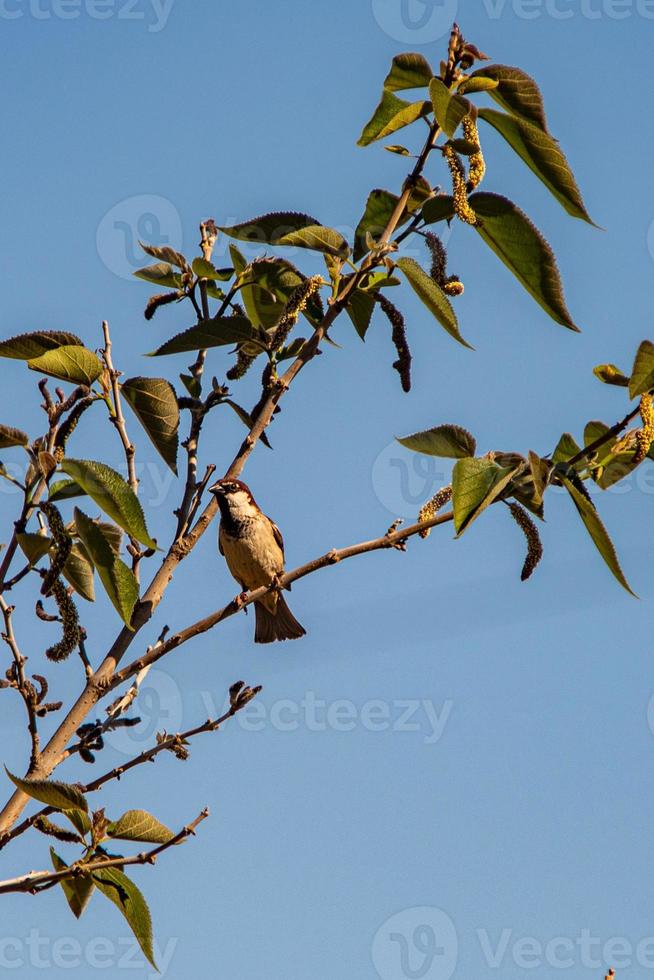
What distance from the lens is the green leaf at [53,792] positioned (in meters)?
2.10

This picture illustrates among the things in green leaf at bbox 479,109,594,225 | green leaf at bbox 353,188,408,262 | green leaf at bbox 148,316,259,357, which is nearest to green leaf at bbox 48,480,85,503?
green leaf at bbox 148,316,259,357

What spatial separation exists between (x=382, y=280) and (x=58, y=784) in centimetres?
136

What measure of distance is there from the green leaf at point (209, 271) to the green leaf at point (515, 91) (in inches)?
29.5

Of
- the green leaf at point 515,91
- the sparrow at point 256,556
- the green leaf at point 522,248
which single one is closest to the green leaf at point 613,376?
the green leaf at point 522,248

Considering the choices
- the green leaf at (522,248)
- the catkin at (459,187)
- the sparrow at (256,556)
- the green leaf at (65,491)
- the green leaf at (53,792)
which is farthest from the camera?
the sparrow at (256,556)

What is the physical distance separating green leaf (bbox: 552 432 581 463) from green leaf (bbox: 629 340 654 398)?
15 centimetres

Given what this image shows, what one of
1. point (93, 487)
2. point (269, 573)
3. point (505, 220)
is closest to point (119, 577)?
point (93, 487)

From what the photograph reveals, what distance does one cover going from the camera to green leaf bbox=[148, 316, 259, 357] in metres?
2.73

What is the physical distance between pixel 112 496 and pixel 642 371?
105cm

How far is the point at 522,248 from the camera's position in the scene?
2623 millimetres

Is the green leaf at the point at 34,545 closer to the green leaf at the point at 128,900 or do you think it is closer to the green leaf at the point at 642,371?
the green leaf at the point at 128,900

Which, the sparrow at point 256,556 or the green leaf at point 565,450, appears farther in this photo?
the sparrow at point 256,556

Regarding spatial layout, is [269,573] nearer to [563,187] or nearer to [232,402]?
[232,402]

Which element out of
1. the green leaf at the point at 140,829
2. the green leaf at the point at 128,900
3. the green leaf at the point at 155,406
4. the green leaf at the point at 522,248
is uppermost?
the green leaf at the point at 522,248
